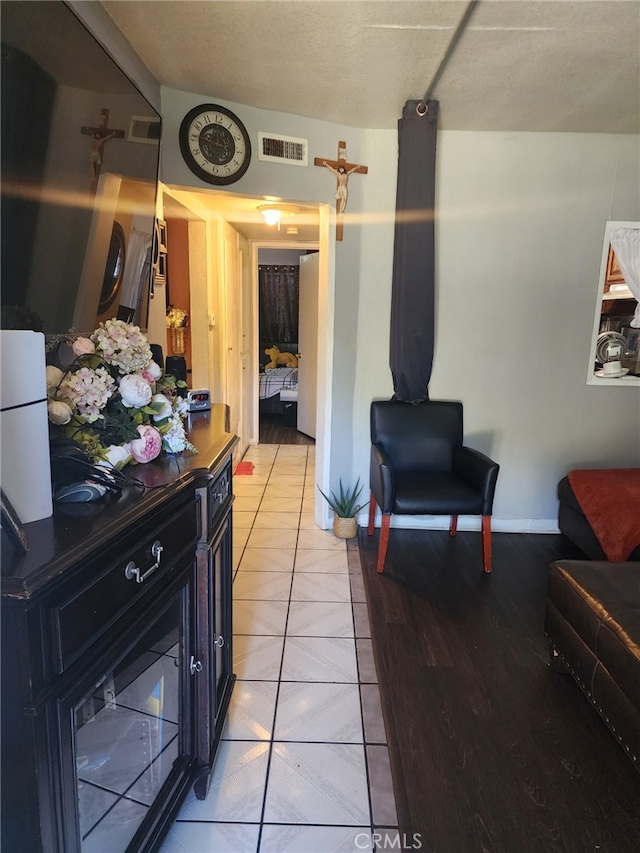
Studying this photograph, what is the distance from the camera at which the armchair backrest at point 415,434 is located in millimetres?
3115

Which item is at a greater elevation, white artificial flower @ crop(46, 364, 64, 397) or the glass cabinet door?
white artificial flower @ crop(46, 364, 64, 397)

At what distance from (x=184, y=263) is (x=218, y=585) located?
10.2ft

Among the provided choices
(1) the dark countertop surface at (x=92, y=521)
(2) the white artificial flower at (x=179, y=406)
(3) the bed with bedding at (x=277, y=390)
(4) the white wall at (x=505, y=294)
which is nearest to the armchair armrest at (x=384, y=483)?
(4) the white wall at (x=505, y=294)

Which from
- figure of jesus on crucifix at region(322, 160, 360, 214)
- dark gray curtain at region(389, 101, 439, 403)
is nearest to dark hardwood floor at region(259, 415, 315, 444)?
dark gray curtain at region(389, 101, 439, 403)

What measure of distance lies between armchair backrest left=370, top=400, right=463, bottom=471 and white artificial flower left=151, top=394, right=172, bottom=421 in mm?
1942

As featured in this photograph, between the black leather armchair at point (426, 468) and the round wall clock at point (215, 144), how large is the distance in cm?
152

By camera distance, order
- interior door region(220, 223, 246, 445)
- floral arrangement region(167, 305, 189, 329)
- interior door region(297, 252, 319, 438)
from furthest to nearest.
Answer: interior door region(297, 252, 319, 438) → interior door region(220, 223, 246, 445) → floral arrangement region(167, 305, 189, 329)

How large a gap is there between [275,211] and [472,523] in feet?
8.21

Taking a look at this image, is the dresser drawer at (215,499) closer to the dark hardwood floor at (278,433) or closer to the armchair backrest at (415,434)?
the armchair backrest at (415,434)

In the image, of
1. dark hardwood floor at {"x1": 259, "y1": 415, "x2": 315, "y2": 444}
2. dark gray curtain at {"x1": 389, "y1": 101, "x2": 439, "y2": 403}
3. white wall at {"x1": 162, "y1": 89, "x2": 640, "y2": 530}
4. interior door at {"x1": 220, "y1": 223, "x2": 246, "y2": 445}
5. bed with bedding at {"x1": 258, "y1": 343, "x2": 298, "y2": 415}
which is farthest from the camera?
bed with bedding at {"x1": 258, "y1": 343, "x2": 298, "y2": 415}

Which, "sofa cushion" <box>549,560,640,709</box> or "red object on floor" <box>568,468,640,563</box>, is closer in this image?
"sofa cushion" <box>549,560,640,709</box>

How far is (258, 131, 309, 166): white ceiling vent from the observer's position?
2.68 metres

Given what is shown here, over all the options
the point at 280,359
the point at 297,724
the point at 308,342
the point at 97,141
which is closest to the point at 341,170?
the point at 97,141

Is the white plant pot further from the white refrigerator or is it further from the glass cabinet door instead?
the white refrigerator
